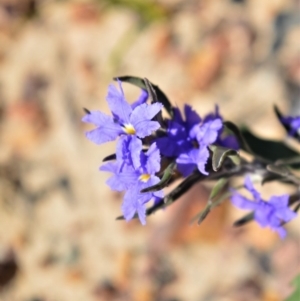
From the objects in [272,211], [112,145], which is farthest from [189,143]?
[112,145]

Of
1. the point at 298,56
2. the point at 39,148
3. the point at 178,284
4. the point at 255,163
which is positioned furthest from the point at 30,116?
the point at 255,163

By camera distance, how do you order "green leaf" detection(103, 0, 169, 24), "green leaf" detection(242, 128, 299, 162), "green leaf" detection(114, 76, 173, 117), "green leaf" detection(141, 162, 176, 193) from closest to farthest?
"green leaf" detection(141, 162, 176, 193)
"green leaf" detection(114, 76, 173, 117)
"green leaf" detection(242, 128, 299, 162)
"green leaf" detection(103, 0, 169, 24)

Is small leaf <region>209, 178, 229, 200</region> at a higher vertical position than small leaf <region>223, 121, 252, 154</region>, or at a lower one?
lower

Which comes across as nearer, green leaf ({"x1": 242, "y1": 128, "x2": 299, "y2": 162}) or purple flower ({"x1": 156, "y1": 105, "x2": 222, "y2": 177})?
purple flower ({"x1": 156, "y1": 105, "x2": 222, "y2": 177})

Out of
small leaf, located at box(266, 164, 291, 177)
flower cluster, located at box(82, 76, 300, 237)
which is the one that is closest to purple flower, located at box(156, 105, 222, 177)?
flower cluster, located at box(82, 76, 300, 237)

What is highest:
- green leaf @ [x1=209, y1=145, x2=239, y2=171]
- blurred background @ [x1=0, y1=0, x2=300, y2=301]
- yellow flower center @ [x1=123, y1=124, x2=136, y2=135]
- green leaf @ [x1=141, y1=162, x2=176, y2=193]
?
yellow flower center @ [x1=123, y1=124, x2=136, y2=135]

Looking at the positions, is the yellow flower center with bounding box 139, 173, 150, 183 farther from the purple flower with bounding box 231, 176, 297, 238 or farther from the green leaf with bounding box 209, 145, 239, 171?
the purple flower with bounding box 231, 176, 297, 238

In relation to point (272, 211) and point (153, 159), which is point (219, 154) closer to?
point (153, 159)
